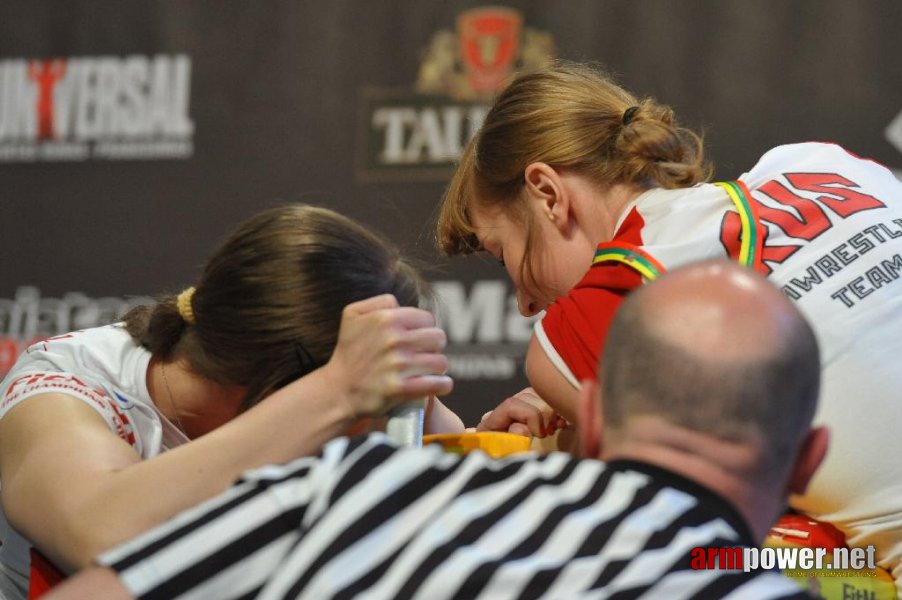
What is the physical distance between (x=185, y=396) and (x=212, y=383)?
0.06 m

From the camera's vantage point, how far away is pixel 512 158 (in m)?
1.74

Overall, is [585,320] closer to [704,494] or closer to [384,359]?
[384,359]

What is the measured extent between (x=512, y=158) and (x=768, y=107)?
62.7 inches

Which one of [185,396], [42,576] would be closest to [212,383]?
[185,396]

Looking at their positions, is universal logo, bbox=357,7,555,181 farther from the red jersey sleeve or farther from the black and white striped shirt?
the black and white striped shirt

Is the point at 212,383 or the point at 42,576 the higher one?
the point at 212,383

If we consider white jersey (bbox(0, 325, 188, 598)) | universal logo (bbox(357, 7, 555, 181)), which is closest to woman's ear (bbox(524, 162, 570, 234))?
white jersey (bbox(0, 325, 188, 598))

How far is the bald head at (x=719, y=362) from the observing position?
834 mm

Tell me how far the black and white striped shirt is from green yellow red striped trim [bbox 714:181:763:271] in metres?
0.63

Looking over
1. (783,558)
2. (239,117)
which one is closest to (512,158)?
(783,558)

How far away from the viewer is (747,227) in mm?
1453

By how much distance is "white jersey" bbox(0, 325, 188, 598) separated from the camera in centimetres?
144

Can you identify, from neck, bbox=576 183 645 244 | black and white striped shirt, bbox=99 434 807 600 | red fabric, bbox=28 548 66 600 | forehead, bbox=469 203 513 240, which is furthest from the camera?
forehead, bbox=469 203 513 240

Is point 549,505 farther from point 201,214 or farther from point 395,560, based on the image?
point 201,214
